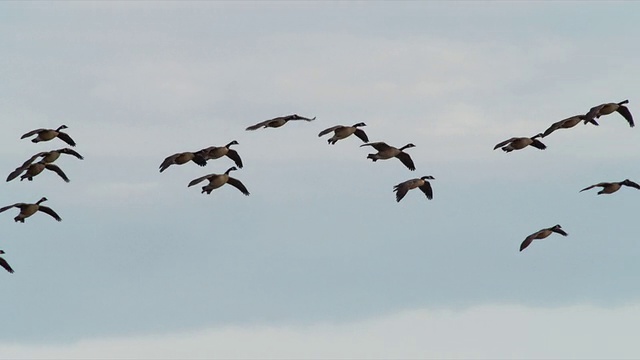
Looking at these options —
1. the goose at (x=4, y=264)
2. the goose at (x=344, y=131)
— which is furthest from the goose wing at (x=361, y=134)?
the goose at (x=4, y=264)

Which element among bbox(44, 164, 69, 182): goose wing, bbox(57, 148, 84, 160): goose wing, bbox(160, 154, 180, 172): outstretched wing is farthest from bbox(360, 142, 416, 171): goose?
bbox(44, 164, 69, 182): goose wing

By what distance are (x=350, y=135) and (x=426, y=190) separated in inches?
160

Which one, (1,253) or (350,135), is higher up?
(350,135)

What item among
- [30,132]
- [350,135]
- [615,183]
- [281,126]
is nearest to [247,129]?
[281,126]

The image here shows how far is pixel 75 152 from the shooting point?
2736 inches

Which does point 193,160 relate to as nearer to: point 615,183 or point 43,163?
point 43,163

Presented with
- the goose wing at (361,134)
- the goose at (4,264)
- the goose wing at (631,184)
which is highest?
the goose wing at (361,134)

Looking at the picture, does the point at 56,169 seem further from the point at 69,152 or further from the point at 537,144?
the point at 537,144

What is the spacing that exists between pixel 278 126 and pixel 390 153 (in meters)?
5.96

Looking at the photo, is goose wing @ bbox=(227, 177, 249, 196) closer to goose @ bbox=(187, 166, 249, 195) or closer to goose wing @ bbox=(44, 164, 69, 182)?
goose @ bbox=(187, 166, 249, 195)

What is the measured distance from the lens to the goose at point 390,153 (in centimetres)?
6919

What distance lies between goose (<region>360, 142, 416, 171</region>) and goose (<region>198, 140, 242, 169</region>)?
5.83 meters

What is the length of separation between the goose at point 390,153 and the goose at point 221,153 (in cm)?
583

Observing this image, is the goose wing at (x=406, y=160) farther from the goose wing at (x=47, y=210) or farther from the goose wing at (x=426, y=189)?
the goose wing at (x=47, y=210)
